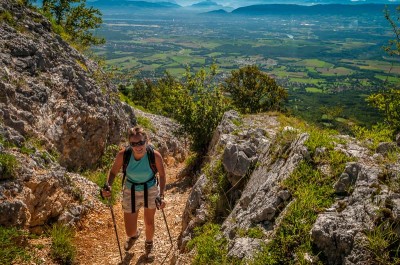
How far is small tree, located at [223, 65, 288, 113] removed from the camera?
45.0 metres

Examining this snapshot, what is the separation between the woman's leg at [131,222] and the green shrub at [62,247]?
1445 mm

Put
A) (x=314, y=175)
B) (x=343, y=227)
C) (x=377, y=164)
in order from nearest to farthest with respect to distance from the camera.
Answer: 1. (x=343, y=227)
2. (x=377, y=164)
3. (x=314, y=175)

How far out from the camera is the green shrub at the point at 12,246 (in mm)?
6934

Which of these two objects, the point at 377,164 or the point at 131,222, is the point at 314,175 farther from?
the point at 131,222

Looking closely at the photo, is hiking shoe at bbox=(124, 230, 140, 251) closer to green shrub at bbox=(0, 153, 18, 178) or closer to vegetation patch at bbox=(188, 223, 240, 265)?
vegetation patch at bbox=(188, 223, 240, 265)

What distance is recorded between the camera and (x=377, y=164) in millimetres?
5805

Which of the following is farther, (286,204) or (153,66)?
(153,66)

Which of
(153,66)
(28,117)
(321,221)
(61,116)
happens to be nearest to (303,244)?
(321,221)

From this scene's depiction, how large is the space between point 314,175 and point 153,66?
197021 millimetres

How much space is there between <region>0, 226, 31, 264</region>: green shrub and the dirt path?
1.37 meters

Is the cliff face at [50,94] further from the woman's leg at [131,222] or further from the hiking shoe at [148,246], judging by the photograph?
the hiking shoe at [148,246]

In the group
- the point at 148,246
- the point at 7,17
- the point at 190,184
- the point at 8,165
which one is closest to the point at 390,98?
the point at 190,184

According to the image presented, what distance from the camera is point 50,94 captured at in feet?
43.7

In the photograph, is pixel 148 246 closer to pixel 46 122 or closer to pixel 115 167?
pixel 115 167
